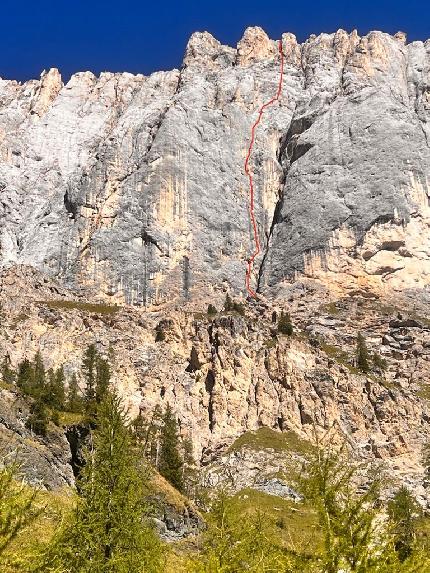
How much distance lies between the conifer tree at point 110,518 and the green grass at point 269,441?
254 ft

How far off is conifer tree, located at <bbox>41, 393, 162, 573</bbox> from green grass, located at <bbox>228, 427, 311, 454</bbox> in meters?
77.4

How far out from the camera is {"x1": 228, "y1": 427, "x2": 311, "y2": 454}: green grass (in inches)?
4240

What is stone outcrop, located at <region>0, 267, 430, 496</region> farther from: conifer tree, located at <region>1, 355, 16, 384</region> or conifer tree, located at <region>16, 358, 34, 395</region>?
conifer tree, located at <region>16, 358, 34, 395</region>

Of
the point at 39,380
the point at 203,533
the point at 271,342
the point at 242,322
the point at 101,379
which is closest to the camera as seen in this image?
the point at 203,533

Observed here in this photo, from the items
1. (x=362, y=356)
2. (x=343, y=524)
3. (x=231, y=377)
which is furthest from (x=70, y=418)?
(x=362, y=356)

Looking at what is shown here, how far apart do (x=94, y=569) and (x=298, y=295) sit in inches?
6272

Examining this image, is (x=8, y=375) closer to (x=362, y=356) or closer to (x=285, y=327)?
(x=285, y=327)

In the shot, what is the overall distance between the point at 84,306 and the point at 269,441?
6911 centimetres

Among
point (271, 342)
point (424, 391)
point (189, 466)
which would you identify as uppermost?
point (271, 342)

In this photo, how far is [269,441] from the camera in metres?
110

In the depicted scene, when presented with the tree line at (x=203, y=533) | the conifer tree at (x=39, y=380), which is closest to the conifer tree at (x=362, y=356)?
the conifer tree at (x=39, y=380)

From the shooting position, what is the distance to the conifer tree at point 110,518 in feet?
85.6

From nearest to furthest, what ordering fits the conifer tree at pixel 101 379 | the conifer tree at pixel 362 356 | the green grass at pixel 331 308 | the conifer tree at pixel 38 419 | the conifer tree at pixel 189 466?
the conifer tree at pixel 38 419 → the conifer tree at pixel 101 379 → the conifer tree at pixel 189 466 → the conifer tree at pixel 362 356 → the green grass at pixel 331 308

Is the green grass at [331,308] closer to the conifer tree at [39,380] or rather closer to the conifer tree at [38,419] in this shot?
the conifer tree at [39,380]
